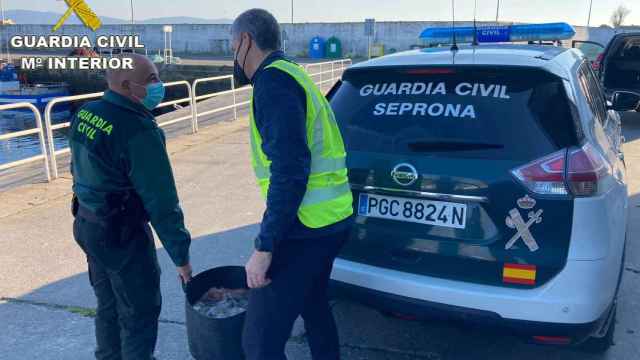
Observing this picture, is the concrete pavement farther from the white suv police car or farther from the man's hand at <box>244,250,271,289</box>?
the man's hand at <box>244,250,271,289</box>

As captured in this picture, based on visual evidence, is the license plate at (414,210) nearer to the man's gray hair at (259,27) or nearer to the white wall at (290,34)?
the man's gray hair at (259,27)

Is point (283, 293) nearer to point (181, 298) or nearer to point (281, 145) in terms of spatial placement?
point (281, 145)

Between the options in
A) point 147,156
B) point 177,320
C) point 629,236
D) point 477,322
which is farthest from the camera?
point 629,236

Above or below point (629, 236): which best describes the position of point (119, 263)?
above

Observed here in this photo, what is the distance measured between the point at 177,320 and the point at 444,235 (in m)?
1.87

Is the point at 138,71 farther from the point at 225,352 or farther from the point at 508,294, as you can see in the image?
the point at 508,294

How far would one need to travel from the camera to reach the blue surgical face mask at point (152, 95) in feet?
8.23

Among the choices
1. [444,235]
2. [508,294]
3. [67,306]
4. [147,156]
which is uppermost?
[147,156]

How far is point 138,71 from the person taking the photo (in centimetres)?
246

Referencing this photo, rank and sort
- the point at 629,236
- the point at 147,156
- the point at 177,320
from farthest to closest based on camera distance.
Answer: the point at 629,236, the point at 177,320, the point at 147,156

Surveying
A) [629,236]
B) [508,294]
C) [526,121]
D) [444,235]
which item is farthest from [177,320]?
[629,236]

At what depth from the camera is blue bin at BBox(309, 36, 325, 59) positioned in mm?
43938

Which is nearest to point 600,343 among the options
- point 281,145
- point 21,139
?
point 281,145

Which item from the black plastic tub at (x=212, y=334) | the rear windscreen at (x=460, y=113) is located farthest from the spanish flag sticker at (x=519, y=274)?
the black plastic tub at (x=212, y=334)
